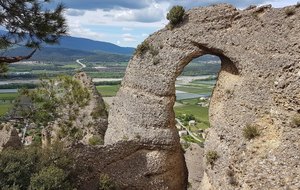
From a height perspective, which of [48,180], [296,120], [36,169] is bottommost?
[48,180]

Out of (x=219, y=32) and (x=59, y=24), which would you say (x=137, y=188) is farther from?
(x=59, y=24)

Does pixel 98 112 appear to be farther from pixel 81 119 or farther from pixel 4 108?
pixel 4 108

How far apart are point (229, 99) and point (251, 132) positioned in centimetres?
282

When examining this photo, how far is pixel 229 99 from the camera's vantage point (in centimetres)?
2514

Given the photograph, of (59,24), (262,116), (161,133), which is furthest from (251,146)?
(59,24)

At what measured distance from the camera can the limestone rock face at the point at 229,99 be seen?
71.6ft

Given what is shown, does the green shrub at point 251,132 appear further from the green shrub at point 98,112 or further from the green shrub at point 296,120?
the green shrub at point 98,112

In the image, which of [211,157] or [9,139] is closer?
[211,157]

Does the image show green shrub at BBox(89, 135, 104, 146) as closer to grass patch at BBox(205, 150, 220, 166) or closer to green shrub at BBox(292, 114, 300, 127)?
grass patch at BBox(205, 150, 220, 166)

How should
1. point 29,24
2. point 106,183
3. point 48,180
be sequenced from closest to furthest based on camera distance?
point 29,24 < point 48,180 < point 106,183

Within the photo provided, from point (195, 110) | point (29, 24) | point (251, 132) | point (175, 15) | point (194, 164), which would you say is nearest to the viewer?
point (29, 24)

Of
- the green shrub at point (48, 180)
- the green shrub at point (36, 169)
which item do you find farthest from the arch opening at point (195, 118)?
the green shrub at point (48, 180)

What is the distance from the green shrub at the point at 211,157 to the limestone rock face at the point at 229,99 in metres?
0.20

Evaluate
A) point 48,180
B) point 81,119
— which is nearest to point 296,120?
point 48,180
